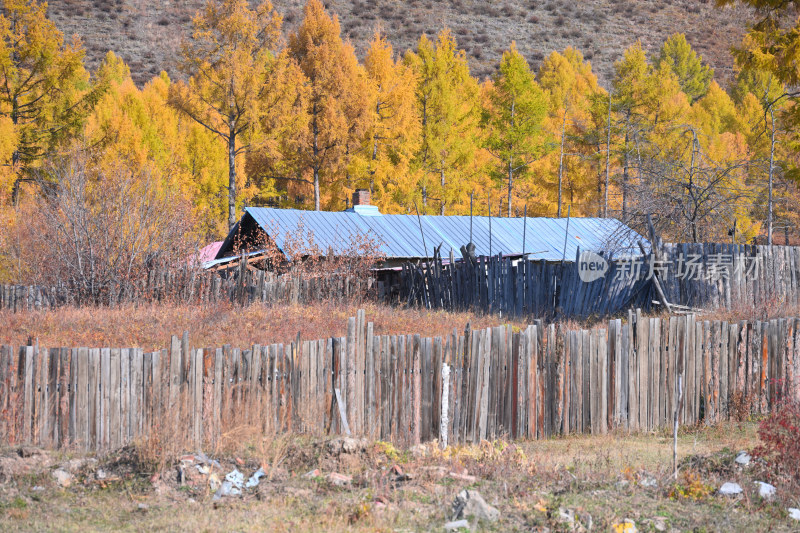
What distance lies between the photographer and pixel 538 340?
8656mm

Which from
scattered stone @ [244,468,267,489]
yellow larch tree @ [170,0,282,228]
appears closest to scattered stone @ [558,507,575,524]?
scattered stone @ [244,468,267,489]

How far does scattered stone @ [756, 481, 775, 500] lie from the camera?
5965mm

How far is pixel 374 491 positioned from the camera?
589cm

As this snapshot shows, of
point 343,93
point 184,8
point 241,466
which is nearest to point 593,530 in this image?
point 241,466

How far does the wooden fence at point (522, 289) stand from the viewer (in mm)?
16047

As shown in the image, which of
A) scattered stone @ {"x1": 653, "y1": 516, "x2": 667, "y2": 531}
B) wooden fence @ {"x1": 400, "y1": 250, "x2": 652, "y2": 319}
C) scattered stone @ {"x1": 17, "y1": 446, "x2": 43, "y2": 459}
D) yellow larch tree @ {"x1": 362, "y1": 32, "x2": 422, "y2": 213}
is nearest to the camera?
scattered stone @ {"x1": 653, "y1": 516, "x2": 667, "y2": 531}

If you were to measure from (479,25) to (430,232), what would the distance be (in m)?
75.9

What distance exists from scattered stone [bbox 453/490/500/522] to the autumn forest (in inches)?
544

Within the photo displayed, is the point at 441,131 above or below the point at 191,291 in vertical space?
above

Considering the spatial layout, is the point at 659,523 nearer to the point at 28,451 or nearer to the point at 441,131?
the point at 28,451

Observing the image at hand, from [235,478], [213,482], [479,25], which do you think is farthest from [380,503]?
[479,25]

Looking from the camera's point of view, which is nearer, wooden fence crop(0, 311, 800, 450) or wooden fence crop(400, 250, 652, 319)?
wooden fence crop(0, 311, 800, 450)

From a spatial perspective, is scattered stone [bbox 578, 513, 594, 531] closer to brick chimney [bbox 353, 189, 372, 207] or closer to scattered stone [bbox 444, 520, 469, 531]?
scattered stone [bbox 444, 520, 469, 531]

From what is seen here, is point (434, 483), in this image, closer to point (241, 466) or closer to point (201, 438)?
point (241, 466)
